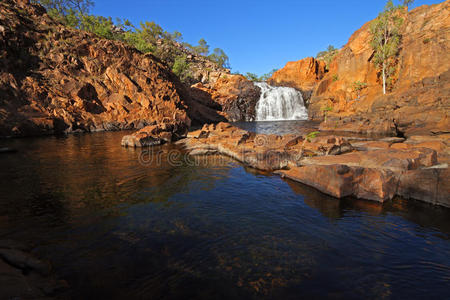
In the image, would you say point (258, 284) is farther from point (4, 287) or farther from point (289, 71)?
point (289, 71)

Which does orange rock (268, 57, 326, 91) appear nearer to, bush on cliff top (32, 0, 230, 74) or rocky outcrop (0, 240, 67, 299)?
bush on cliff top (32, 0, 230, 74)

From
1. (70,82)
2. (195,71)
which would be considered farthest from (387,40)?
(195,71)

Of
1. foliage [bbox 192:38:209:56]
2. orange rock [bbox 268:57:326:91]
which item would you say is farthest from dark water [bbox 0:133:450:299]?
foliage [bbox 192:38:209:56]

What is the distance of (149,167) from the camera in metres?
13.3

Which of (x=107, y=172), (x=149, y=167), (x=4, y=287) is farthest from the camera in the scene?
(x=149, y=167)

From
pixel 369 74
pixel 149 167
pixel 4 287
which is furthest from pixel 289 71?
pixel 4 287

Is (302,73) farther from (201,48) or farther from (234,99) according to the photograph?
(201,48)

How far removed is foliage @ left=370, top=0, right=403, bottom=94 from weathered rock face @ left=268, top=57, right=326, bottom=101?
20767 mm

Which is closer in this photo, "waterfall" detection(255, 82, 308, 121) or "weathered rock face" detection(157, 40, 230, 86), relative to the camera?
"waterfall" detection(255, 82, 308, 121)

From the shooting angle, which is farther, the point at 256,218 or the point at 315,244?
the point at 256,218

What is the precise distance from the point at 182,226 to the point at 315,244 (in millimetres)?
3634

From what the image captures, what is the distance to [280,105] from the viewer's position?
2095 inches

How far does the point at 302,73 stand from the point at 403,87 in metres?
34.9

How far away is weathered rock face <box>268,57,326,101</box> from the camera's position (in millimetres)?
62916
